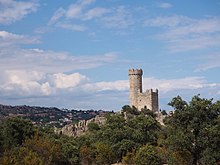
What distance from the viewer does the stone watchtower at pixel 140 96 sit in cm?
7694

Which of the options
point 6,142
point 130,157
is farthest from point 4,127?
point 130,157

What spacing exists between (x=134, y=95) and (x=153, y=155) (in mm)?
40853

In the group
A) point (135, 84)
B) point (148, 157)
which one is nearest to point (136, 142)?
point (148, 157)

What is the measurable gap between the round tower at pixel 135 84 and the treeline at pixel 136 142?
430cm

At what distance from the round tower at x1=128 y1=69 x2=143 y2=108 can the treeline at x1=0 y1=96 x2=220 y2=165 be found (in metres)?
4.30

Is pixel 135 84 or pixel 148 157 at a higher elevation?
pixel 135 84

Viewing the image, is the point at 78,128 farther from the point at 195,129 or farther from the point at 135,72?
the point at 195,129

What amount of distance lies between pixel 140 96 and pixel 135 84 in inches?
117

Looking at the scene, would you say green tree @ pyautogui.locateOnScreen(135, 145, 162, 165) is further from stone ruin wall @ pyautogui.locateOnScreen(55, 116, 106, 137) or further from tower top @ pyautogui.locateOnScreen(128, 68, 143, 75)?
tower top @ pyautogui.locateOnScreen(128, 68, 143, 75)

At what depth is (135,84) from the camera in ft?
260

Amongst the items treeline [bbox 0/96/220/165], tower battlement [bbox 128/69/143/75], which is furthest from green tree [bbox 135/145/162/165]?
tower battlement [bbox 128/69/143/75]

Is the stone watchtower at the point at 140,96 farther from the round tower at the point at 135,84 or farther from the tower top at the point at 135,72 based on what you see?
the tower top at the point at 135,72

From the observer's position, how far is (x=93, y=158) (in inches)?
1949

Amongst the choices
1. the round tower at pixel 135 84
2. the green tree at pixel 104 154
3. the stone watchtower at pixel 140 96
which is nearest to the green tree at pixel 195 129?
the green tree at pixel 104 154
